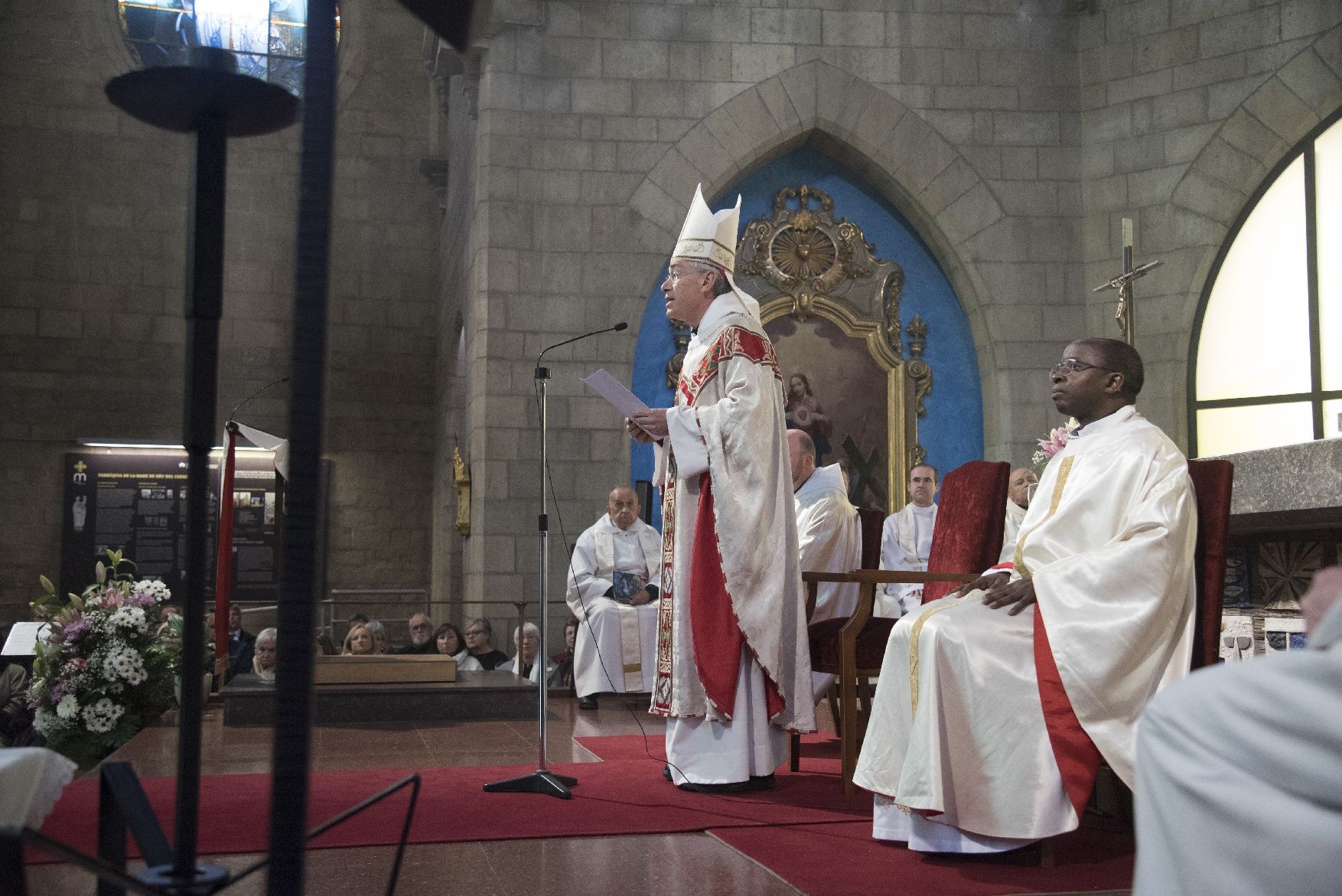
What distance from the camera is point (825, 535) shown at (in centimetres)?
588

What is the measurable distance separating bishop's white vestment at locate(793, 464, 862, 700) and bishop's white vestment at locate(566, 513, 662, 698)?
89.0 inches

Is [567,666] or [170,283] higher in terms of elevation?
[170,283]

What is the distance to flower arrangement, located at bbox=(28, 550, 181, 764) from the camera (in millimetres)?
6410

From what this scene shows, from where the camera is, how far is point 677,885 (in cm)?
312

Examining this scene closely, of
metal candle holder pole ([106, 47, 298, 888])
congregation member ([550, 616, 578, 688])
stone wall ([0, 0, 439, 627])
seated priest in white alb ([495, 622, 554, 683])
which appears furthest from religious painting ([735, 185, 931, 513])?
metal candle holder pole ([106, 47, 298, 888])

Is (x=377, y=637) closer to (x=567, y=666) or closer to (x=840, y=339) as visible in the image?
(x=567, y=666)

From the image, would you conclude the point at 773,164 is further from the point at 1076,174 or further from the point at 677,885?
the point at 677,885

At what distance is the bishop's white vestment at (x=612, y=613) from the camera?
27.9 ft

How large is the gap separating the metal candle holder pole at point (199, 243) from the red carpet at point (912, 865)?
6.56 ft

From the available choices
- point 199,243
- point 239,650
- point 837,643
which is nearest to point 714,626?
point 837,643

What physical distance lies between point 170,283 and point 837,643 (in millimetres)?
11330

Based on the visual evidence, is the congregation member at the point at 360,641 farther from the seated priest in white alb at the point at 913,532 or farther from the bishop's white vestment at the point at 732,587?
the bishop's white vestment at the point at 732,587

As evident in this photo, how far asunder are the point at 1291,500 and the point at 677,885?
199 cm

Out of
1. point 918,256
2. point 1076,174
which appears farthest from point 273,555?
point 1076,174
